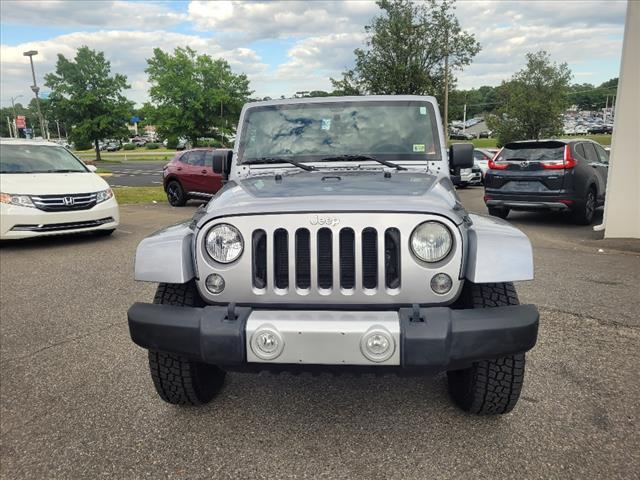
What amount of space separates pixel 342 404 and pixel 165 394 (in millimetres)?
1005

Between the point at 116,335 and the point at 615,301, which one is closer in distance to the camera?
the point at 116,335

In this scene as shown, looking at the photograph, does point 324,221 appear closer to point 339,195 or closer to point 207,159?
point 339,195

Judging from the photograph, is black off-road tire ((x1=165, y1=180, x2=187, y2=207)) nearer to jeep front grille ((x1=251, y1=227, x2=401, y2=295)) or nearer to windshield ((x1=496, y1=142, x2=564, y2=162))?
windshield ((x1=496, y1=142, x2=564, y2=162))

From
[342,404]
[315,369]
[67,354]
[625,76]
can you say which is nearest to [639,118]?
[625,76]

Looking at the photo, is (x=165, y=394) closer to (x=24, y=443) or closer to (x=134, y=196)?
(x=24, y=443)

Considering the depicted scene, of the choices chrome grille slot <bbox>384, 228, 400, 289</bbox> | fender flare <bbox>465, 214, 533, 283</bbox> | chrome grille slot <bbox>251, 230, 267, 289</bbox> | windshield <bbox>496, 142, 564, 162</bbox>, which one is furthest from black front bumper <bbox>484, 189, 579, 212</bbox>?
chrome grille slot <bbox>251, 230, 267, 289</bbox>

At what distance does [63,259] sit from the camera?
7.14m

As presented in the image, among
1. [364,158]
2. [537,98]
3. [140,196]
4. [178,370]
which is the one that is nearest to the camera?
[178,370]

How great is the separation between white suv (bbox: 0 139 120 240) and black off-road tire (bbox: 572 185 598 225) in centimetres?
823

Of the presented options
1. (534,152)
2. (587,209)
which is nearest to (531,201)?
(534,152)

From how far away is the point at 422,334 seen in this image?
85.2 inches

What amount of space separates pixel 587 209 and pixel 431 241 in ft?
28.7

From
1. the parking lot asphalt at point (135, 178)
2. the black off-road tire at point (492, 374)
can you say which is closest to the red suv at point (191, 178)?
the parking lot asphalt at point (135, 178)

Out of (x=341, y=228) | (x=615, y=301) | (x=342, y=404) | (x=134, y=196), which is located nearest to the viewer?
(x=341, y=228)
